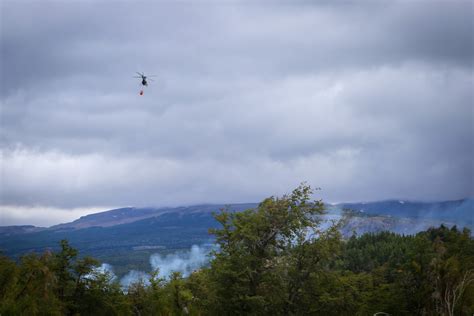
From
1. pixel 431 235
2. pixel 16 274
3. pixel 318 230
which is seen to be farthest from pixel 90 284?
pixel 431 235

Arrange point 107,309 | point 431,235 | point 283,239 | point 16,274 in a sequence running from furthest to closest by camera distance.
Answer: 1. point 431,235
2. point 107,309
3. point 283,239
4. point 16,274

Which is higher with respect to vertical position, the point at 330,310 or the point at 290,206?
the point at 290,206

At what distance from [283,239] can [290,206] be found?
3.06 metres

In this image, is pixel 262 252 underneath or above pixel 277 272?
above

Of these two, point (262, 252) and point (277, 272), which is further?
point (262, 252)

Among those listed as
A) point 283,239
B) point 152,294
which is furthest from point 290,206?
point 152,294

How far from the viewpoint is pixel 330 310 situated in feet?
155

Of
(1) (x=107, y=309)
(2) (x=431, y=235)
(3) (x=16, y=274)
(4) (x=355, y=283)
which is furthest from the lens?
(2) (x=431, y=235)

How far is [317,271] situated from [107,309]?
24.4 metres

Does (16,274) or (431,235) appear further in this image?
(431,235)

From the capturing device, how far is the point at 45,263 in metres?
50.4

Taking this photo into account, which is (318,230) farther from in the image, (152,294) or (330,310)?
(152,294)

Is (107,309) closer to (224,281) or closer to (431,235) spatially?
(224,281)

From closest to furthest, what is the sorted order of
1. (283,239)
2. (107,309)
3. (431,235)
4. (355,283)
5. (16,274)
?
1. (16,274)
2. (283,239)
3. (355,283)
4. (107,309)
5. (431,235)
